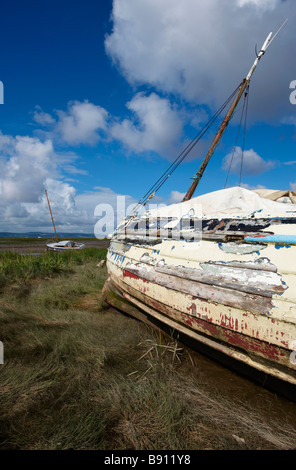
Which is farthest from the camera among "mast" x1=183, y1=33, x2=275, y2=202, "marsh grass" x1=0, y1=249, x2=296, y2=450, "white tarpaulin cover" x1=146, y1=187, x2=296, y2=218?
"mast" x1=183, y1=33, x2=275, y2=202

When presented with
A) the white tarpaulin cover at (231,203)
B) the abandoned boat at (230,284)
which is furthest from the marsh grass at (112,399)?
the white tarpaulin cover at (231,203)

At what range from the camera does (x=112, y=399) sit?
1.74 metres

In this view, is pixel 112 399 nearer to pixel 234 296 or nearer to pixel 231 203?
pixel 234 296

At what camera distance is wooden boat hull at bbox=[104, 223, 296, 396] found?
57.3 inches

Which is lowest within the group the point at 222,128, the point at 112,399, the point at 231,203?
the point at 112,399

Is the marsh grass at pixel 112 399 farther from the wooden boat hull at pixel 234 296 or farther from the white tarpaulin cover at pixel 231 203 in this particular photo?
the white tarpaulin cover at pixel 231 203

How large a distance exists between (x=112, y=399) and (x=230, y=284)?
1.26 m

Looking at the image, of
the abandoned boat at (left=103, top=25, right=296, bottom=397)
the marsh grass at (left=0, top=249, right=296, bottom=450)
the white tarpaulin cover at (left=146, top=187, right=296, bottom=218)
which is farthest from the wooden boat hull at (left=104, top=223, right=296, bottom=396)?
the white tarpaulin cover at (left=146, top=187, right=296, bottom=218)

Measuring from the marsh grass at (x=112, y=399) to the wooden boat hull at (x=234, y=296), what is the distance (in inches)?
16.1

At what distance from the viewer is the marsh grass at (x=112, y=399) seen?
144 cm

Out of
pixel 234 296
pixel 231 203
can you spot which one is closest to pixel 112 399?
pixel 234 296

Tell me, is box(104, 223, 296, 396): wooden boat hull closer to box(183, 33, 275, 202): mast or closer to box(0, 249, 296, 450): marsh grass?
box(0, 249, 296, 450): marsh grass
